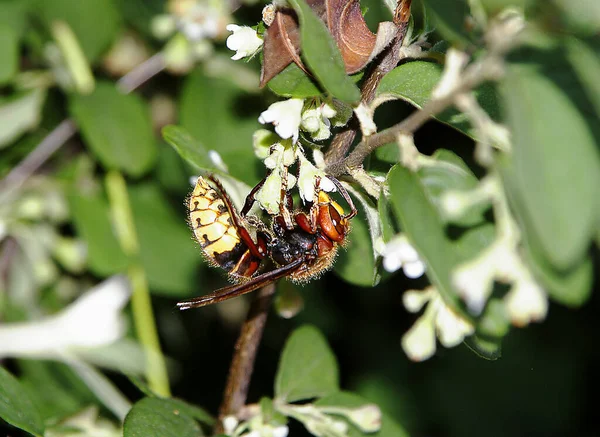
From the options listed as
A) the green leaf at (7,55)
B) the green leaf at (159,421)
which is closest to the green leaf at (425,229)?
the green leaf at (159,421)

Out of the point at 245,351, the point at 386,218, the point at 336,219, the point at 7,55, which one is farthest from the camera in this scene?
the point at 7,55

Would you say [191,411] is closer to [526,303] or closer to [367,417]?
[367,417]

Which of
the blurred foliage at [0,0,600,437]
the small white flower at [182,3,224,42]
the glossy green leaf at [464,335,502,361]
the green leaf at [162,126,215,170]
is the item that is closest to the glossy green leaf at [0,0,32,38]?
the blurred foliage at [0,0,600,437]

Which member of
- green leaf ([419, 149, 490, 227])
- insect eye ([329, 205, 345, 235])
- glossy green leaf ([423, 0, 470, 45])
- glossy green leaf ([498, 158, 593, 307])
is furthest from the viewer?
insect eye ([329, 205, 345, 235])

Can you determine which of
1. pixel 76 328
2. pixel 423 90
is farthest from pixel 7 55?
pixel 423 90

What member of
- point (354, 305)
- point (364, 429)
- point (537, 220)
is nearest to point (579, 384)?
point (354, 305)

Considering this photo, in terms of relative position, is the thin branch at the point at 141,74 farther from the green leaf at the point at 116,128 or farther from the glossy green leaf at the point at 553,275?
the glossy green leaf at the point at 553,275

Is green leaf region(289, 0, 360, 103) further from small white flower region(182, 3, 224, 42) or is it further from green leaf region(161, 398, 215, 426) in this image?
small white flower region(182, 3, 224, 42)
